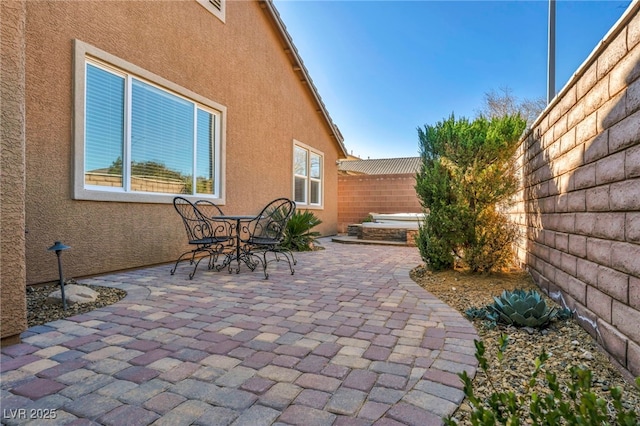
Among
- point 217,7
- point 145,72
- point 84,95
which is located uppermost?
point 217,7

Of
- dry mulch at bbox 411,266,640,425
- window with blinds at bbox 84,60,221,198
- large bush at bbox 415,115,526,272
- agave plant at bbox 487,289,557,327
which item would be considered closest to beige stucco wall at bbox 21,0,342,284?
window with blinds at bbox 84,60,221,198

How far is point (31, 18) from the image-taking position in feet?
11.2

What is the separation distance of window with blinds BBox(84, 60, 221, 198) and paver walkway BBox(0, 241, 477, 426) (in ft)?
6.27

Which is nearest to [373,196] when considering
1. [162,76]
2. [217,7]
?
[217,7]

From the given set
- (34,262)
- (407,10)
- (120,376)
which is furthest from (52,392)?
(407,10)

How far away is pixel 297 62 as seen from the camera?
338 inches

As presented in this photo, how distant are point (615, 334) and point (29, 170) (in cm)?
482

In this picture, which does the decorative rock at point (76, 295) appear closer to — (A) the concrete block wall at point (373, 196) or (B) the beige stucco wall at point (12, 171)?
(B) the beige stucco wall at point (12, 171)

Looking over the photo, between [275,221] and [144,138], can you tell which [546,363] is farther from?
[144,138]

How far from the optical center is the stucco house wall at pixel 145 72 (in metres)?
3.46

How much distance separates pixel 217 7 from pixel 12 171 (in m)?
5.16

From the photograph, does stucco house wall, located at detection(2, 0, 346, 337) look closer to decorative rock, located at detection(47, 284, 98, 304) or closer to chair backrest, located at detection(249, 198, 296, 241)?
decorative rock, located at detection(47, 284, 98, 304)

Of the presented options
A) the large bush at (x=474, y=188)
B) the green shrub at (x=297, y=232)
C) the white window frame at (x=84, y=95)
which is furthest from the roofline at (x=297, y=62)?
the large bush at (x=474, y=188)

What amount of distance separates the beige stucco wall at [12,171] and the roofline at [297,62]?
242 inches
